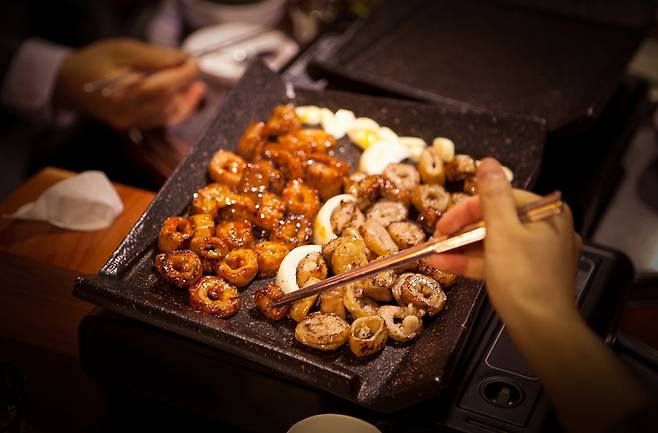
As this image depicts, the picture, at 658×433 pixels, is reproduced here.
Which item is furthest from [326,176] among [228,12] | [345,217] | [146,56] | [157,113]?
[228,12]

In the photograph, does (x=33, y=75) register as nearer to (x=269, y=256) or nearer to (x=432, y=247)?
(x=269, y=256)

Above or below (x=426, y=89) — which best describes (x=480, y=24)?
above

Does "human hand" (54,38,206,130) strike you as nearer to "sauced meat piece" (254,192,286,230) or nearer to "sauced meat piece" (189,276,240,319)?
"sauced meat piece" (254,192,286,230)

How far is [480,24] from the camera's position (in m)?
3.50

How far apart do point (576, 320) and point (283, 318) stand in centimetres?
96

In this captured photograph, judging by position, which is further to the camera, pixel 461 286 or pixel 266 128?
pixel 266 128

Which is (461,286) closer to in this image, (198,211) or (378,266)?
(378,266)

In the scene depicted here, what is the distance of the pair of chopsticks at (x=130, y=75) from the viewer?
362 cm

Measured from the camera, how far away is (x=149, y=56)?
147 inches

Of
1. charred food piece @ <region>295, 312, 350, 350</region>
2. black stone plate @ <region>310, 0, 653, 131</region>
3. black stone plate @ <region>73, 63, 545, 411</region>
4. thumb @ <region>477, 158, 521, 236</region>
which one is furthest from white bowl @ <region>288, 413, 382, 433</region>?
black stone plate @ <region>310, 0, 653, 131</region>

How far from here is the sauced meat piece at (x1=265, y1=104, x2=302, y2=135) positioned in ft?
9.25

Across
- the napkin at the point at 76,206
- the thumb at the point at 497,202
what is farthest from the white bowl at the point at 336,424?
the napkin at the point at 76,206

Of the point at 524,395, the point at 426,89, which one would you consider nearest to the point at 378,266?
the point at 524,395

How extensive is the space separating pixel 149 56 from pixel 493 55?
1834mm
